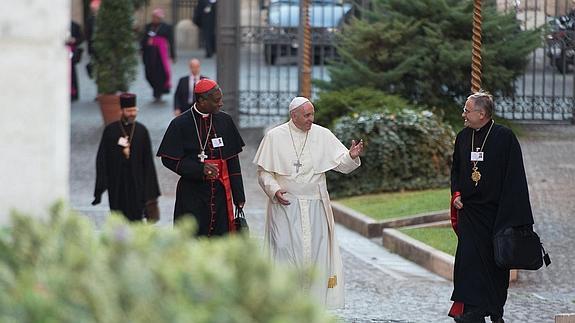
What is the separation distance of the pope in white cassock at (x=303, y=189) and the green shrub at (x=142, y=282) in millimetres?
5782

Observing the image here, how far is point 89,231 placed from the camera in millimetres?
3549

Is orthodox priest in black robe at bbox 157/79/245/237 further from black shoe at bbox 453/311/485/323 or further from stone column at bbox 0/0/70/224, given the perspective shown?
stone column at bbox 0/0/70/224

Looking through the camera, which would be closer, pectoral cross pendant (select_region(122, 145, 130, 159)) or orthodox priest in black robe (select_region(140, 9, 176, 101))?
pectoral cross pendant (select_region(122, 145, 130, 159))

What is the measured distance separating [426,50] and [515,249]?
1128 centimetres

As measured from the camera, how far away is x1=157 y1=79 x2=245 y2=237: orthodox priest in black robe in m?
9.62

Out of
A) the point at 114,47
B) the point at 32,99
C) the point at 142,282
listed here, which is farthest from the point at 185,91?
the point at 142,282

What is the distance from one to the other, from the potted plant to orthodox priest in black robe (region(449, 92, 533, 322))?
48.6 feet

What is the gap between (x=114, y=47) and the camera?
24.0 metres

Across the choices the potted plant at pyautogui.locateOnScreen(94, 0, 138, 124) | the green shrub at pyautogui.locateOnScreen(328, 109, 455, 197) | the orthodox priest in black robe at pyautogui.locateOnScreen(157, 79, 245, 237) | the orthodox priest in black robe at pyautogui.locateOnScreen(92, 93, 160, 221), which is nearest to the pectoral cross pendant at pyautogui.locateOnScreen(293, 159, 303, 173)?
the orthodox priest in black robe at pyautogui.locateOnScreen(157, 79, 245, 237)

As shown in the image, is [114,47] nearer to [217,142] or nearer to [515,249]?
[217,142]

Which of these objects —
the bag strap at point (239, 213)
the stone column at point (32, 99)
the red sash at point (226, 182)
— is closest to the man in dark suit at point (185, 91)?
the bag strap at point (239, 213)

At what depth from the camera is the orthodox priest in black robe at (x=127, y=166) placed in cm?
1290

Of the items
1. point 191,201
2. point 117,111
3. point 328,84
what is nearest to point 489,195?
point 191,201

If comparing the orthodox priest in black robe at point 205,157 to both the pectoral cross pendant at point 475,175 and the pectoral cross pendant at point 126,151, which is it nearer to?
the pectoral cross pendant at point 475,175
